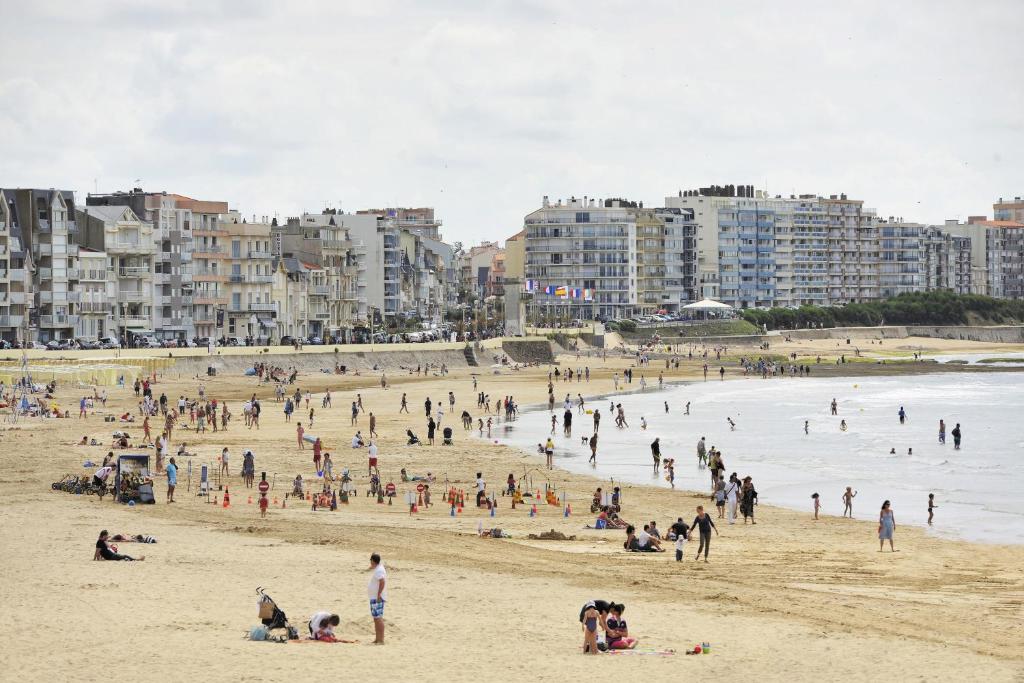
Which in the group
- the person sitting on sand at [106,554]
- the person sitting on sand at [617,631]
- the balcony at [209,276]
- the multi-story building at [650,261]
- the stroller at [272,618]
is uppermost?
the multi-story building at [650,261]

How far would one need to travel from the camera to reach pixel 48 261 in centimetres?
7469

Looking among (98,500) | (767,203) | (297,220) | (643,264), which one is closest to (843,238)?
(767,203)

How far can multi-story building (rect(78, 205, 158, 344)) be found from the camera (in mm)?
78375

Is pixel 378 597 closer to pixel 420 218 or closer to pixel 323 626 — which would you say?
pixel 323 626

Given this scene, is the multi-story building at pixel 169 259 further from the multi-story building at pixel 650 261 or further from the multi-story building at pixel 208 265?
the multi-story building at pixel 650 261

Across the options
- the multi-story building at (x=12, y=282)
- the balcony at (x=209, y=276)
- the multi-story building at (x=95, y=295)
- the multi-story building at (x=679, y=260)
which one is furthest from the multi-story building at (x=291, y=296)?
the multi-story building at (x=679, y=260)

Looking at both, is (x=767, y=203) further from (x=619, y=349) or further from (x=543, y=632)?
(x=543, y=632)

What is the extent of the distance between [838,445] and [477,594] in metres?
28.5

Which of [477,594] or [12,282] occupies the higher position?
[12,282]

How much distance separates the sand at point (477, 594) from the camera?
50.2ft

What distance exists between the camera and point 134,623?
53.5 ft

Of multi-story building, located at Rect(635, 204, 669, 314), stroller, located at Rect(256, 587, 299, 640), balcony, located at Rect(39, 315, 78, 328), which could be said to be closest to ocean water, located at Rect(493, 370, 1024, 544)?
stroller, located at Rect(256, 587, 299, 640)

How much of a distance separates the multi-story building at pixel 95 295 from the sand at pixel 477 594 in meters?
46.4

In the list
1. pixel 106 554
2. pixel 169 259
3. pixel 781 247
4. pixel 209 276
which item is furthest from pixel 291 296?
pixel 781 247
